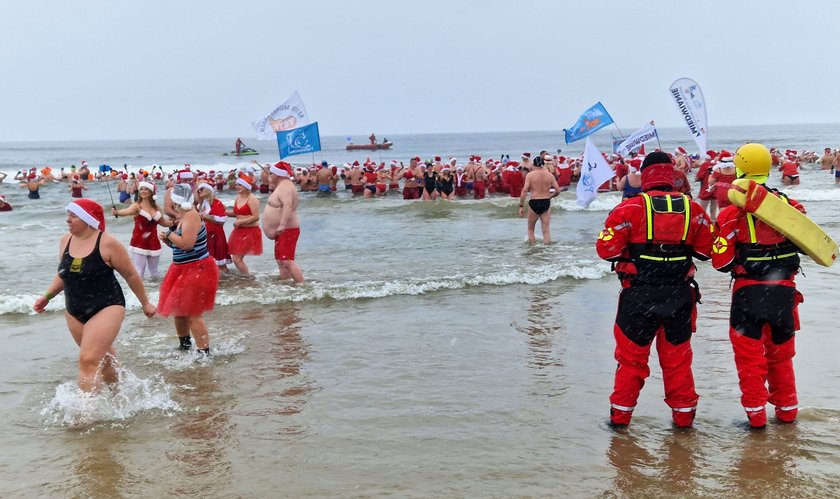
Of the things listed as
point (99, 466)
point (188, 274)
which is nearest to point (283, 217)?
point (188, 274)

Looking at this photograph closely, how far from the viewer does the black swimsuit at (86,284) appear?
496 centimetres

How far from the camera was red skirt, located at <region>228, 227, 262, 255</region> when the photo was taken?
1036cm

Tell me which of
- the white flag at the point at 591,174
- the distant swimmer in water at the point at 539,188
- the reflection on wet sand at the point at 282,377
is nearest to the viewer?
the reflection on wet sand at the point at 282,377

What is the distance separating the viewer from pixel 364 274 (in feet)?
36.0

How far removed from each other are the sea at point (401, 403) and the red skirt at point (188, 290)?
48 centimetres

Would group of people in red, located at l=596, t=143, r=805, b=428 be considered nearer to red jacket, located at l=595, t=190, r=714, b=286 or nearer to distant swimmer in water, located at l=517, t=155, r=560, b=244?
red jacket, located at l=595, t=190, r=714, b=286

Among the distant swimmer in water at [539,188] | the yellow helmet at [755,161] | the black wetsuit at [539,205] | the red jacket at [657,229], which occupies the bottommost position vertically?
the black wetsuit at [539,205]

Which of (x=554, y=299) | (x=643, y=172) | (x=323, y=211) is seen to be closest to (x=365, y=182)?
(x=323, y=211)

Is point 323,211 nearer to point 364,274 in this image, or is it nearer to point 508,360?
point 364,274

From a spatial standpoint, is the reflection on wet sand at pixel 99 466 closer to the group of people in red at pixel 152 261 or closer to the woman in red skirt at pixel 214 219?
the group of people in red at pixel 152 261

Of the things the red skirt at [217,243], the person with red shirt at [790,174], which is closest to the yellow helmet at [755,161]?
the red skirt at [217,243]

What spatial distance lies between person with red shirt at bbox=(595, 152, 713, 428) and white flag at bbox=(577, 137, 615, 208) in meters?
9.65

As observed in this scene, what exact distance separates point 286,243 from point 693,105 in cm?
799

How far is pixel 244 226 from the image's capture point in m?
10.3
